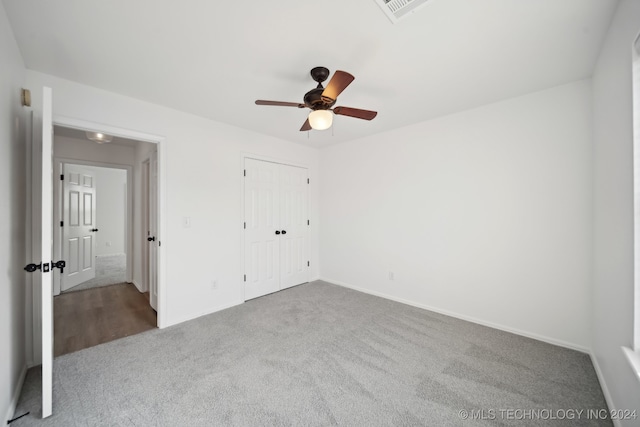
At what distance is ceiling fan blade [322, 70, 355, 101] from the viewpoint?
1.59 m

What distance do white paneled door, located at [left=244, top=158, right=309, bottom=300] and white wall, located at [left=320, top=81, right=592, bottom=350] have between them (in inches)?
39.9

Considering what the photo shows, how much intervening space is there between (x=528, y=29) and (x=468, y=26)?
0.41 meters

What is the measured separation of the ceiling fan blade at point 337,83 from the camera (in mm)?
1595

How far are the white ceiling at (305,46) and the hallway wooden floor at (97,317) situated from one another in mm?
2470

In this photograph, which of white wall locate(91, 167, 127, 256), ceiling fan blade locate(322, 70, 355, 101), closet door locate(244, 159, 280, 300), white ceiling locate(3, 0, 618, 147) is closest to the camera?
white ceiling locate(3, 0, 618, 147)

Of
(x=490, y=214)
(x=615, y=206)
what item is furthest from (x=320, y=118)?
(x=490, y=214)

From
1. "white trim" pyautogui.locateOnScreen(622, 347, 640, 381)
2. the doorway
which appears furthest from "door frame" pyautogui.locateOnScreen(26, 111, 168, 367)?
"white trim" pyautogui.locateOnScreen(622, 347, 640, 381)

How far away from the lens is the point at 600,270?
1910mm

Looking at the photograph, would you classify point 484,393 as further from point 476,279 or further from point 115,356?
point 115,356

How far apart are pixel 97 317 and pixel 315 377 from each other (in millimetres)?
2878

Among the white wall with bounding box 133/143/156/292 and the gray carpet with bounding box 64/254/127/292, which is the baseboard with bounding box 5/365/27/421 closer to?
the white wall with bounding box 133/143/156/292

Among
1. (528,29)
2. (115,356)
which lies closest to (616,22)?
(528,29)

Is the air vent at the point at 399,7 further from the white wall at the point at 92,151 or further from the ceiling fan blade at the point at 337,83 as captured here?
the white wall at the point at 92,151

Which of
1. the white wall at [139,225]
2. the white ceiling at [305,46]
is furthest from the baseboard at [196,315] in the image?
the white ceiling at [305,46]
